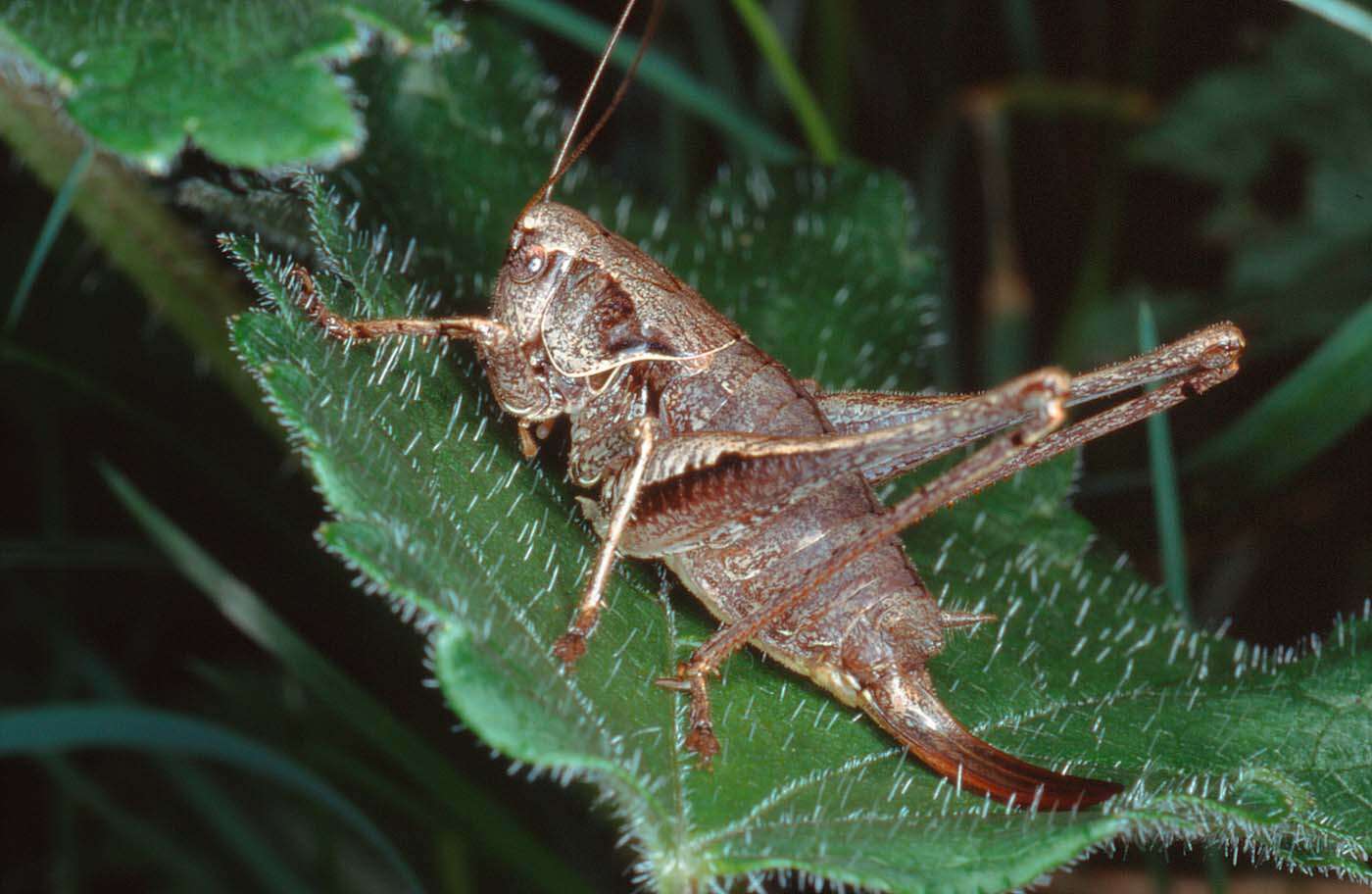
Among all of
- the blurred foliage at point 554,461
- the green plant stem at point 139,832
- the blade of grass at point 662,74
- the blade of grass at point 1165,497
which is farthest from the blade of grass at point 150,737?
the blade of grass at point 662,74

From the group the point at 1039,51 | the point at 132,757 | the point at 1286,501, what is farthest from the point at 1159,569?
the point at 132,757

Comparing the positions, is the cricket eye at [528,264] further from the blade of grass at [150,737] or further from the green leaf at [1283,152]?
the green leaf at [1283,152]

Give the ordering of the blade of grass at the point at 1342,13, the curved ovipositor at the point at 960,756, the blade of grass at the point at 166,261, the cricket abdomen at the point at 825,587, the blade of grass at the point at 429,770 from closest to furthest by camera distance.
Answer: the curved ovipositor at the point at 960,756 < the cricket abdomen at the point at 825,587 < the blade of grass at the point at 429,770 < the blade of grass at the point at 1342,13 < the blade of grass at the point at 166,261

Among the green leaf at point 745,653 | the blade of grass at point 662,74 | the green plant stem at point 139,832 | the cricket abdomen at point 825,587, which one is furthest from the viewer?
the blade of grass at point 662,74

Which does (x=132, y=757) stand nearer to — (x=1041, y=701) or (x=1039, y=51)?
(x=1041, y=701)

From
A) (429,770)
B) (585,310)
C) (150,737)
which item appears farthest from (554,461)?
(150,737)

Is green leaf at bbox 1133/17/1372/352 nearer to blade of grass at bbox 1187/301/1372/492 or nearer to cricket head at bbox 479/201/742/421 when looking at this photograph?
blade of grass at bbox 1187/301/1372/492

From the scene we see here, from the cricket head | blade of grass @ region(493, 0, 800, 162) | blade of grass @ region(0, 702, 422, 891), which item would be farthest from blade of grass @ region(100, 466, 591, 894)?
blade of grass @ region(493, 0, 800, 162)

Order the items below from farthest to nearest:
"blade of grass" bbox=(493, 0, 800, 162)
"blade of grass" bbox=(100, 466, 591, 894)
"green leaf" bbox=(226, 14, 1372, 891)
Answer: "blade of grass" bbox=(493, 0, 800, 162) < "blade of grass" bbox=(100, 466, 591, 894) < "green leaf" bbox=(226, 14, 1372, 891)
